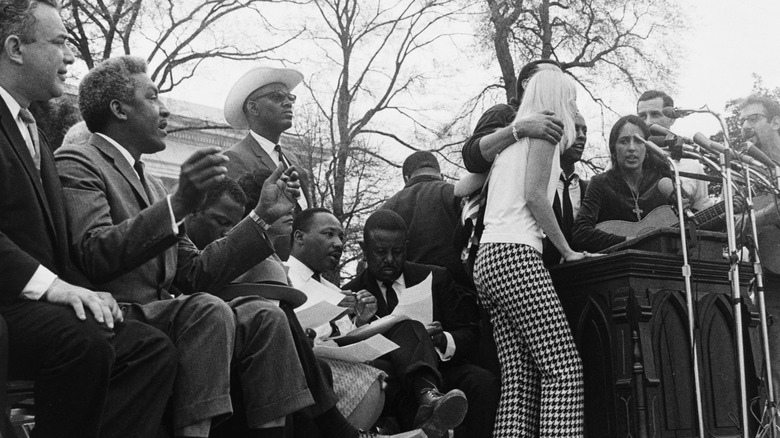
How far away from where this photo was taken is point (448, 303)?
550 centimetres

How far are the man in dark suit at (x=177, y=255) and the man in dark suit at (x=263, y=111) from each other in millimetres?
1792

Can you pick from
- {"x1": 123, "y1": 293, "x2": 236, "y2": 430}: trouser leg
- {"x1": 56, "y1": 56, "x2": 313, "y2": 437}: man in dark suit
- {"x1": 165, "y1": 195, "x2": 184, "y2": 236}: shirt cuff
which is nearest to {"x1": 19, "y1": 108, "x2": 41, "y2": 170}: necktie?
{"x1": 56, "y1": 56, "x2": 313, "y2": 437}: man in dark suit

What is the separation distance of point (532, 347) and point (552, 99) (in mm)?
1260

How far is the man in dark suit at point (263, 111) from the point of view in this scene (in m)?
5.72

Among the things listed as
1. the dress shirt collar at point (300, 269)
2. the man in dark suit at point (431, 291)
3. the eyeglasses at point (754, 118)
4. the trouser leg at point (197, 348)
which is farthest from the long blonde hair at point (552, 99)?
the eyeglasses at point (754, 118)

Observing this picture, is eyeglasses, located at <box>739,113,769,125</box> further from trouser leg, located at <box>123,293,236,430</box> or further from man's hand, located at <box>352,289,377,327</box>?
trouser leg, located at <box>123,293,236,430</box>

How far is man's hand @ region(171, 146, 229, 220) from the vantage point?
10.5 ft

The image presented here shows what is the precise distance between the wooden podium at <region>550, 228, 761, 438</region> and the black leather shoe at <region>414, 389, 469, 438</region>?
811 mm

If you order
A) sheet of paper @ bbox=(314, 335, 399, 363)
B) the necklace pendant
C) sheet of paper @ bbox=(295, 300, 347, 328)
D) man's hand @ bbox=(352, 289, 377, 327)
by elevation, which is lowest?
sheet of paper @ bbox=(314, 335, 399, 363)

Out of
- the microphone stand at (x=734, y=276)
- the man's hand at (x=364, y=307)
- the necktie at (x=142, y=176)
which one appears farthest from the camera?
the man's hand at (x=364, y=307)

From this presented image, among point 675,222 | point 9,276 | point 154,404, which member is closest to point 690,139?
point 675,222

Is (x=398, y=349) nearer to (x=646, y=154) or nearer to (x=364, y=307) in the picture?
(x=364, y=307)

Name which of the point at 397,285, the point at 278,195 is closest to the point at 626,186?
the point at 397,285

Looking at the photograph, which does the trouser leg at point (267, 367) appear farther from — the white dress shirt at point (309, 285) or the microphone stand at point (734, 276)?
the microphone stand at point (734, 276)
